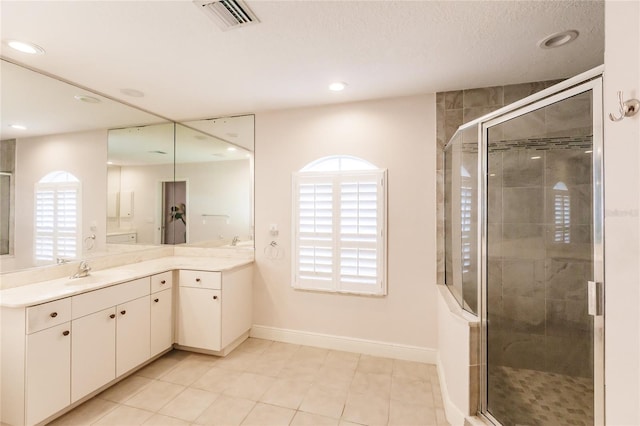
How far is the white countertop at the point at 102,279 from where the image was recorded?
1.77 meters

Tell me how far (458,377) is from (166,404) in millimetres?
2089

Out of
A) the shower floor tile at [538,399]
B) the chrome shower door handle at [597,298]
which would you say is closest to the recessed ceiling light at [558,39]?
the chrome shower door handle at [597,298]

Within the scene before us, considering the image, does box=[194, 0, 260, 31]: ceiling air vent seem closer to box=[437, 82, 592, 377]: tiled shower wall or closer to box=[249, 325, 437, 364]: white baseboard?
box=[437, 82, 592, 377]: tiled shower wall

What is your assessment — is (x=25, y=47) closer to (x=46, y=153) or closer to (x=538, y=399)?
(x=46, y=153)

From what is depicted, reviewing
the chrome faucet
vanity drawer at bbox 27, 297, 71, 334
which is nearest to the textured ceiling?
the chrome faucet

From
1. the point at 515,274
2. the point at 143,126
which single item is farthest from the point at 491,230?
the point at 143,126

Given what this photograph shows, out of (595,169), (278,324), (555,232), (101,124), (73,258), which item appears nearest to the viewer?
(595,169)

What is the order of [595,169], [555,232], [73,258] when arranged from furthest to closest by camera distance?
[73,258], [555,232], [595,169]

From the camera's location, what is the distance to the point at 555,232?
2.24m

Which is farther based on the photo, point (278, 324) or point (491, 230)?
point (278, 324)

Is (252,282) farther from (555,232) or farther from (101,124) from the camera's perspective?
(555,232)

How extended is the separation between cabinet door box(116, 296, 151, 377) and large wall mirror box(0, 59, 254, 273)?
71cm
